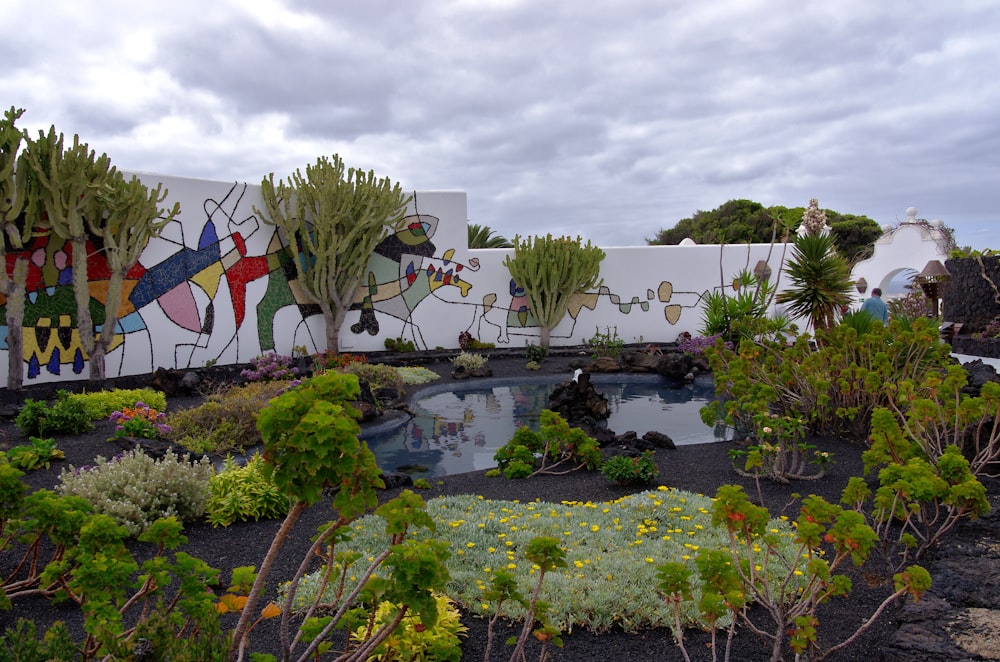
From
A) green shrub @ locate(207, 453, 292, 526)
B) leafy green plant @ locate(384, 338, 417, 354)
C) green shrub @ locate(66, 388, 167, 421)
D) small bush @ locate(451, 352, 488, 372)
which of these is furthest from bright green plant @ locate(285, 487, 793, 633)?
leafy green plant @ locate(384, 338, 417, 354)

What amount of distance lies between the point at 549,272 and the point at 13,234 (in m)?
10.1

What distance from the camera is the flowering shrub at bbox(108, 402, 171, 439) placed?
688 centimetres

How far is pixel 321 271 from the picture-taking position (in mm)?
13578

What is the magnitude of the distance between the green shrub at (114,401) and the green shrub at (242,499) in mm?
3392

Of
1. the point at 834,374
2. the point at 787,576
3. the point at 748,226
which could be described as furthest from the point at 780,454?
the point at 748,226

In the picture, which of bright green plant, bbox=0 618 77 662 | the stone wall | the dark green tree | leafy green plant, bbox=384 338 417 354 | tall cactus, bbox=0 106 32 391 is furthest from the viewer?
the dark green tree

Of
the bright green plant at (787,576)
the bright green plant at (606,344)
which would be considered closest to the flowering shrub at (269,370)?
the bright green plant at (606,344)

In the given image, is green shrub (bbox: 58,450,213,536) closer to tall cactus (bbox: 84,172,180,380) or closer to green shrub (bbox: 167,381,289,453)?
green shrub (bbox: 167,381,289,453)

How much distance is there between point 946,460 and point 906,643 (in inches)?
58.2

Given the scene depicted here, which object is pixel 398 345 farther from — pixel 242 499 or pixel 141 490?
pixel 141 490

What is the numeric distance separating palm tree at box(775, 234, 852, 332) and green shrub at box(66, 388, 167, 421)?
29.1 feet

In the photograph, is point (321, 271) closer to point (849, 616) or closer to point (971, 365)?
point (971, 365)

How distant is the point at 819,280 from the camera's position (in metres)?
10.0

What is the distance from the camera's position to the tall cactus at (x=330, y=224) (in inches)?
528
